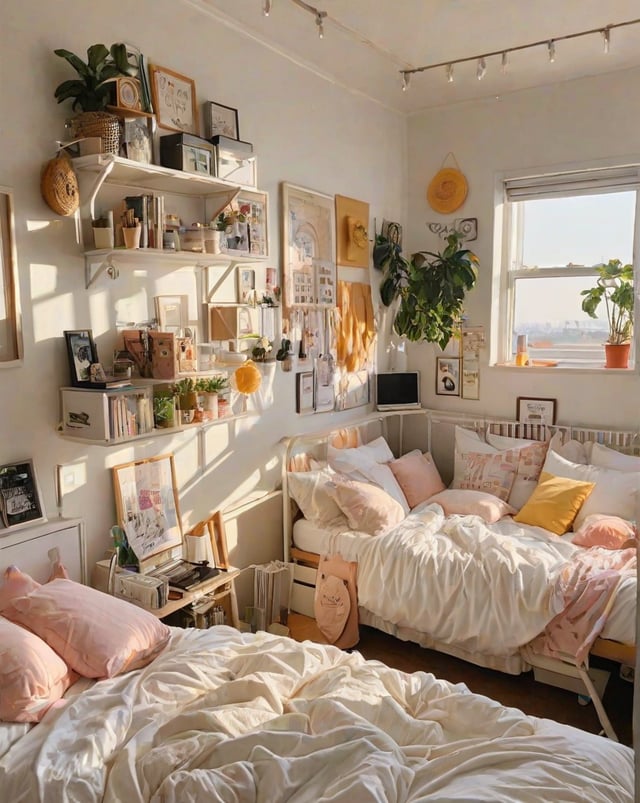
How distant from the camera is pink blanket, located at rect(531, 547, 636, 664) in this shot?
103 inches

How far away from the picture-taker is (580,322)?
4133mm

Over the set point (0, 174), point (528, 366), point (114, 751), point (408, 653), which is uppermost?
point (0, 174)

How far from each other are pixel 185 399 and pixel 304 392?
108cm

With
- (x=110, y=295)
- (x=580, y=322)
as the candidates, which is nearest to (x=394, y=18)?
(x=110, y=295)

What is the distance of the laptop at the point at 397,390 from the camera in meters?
4.36

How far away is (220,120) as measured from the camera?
2.99 meters

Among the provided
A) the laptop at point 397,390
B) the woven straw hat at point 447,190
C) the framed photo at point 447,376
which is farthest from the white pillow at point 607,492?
the woven straw hat at point 447,190

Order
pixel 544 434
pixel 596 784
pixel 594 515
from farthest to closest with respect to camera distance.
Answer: pixel 544 434
pixel 594 515
pixel 596 784

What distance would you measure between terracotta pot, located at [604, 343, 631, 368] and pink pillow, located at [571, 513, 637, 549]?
3.40 ft

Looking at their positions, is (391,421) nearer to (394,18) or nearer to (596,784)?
(394,18)

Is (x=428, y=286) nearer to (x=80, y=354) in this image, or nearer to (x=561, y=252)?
(x=561, y=252)

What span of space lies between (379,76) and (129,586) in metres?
2.97

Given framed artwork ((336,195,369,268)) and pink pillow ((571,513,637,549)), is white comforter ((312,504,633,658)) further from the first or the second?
framed artwork ((336,195,369,268))

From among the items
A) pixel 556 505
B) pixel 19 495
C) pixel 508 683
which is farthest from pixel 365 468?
pixel 19 495
